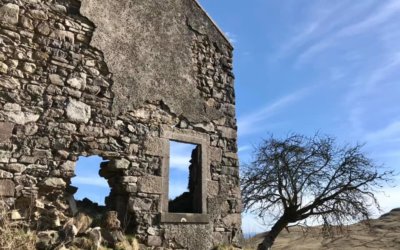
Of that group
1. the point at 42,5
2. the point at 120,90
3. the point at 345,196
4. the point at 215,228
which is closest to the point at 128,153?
the point at 120,90

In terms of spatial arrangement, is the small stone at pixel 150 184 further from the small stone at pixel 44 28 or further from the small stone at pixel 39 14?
the small stone at pixel 39 14

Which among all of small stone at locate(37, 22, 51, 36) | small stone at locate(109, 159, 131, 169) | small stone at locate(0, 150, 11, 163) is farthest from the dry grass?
small stone at locate(37, 22, 51, 36)

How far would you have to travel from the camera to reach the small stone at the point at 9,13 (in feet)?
17.0

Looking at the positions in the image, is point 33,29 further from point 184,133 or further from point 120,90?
point 184,133

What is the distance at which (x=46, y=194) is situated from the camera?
16.7 ft

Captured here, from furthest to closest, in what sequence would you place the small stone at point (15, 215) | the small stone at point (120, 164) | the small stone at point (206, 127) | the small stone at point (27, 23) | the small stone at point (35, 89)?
the small stone at point (206, 127) → the small stone at point (120, 164) → the small stone at point (27, 23) → the small stone at point (35, 89) → the small stone at point (15, 215)

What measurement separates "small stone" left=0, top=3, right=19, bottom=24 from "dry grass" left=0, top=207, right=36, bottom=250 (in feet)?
8.01

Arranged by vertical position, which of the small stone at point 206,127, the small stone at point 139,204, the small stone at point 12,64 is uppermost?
the small stone at point 12,64

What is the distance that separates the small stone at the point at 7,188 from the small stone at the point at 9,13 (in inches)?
82.9

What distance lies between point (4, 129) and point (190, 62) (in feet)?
10.9

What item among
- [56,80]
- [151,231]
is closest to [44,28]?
[56,80]

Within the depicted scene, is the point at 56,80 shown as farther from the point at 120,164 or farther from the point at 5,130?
the point at 120,164

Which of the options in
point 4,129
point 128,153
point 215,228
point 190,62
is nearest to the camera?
point 4,129

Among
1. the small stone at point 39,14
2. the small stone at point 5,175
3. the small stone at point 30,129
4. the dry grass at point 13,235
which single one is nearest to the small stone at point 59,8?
the small stone at point 39,14
